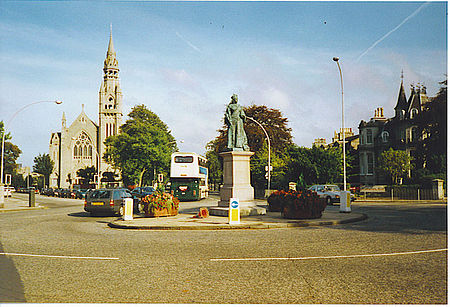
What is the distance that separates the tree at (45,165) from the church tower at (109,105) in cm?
1342

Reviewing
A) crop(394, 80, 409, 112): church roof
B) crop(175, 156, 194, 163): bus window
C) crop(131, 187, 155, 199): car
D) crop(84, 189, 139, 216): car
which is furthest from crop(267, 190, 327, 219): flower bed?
crop(394, 80, 409, 112): church roof

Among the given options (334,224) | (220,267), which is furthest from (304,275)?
(334,224)

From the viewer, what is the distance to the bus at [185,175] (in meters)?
36.7

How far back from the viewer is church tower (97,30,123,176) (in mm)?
96188

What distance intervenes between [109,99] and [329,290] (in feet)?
324

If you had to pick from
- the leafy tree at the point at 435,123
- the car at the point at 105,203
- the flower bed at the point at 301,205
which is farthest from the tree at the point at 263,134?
the flower bed at the point at 301,205

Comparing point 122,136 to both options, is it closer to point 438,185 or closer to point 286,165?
point 286,165

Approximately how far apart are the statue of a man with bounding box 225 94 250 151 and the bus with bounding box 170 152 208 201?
57.1 feet

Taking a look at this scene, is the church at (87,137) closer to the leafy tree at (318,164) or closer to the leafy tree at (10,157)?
the leafy tree at (10,157)

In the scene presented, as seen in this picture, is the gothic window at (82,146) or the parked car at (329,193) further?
the gothic window at (82,146)

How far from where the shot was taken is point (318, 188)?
31.0 m

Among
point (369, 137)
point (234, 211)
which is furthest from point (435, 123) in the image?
point (369, 137)

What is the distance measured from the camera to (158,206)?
18.5 meters

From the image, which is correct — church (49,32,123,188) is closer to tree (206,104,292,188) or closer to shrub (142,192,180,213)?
tree (206,104,292,188)
